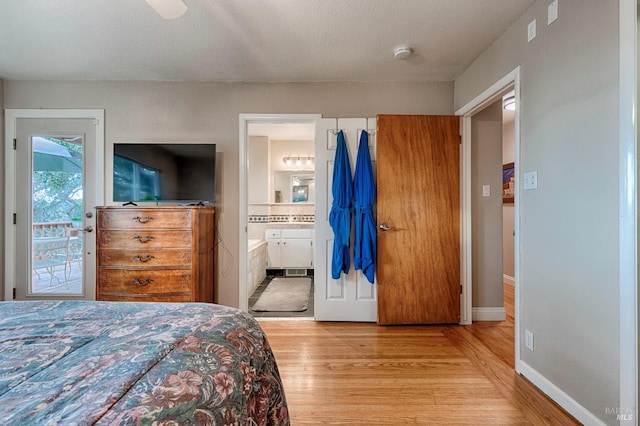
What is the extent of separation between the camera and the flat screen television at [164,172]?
2666 mm

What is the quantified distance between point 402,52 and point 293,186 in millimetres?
3210

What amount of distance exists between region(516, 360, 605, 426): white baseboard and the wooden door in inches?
33.4

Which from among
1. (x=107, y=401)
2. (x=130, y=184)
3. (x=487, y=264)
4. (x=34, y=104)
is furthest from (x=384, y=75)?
(x=34, y=104)

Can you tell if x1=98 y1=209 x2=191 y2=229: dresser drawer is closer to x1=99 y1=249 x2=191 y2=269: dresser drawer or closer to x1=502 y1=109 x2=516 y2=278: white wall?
x1=99 y1=249 x2=191 y2=269: dresser drawer

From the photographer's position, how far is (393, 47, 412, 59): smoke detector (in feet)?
7.50

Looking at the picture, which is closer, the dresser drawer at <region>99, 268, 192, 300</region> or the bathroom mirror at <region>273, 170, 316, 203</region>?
the dresser drawer at <region>99, 268, 192, 300</region>

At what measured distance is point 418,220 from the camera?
2.67 meters

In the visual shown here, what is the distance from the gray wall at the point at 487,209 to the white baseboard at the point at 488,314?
47mm

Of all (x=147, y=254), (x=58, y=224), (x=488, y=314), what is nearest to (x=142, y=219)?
(x=147, y=254)

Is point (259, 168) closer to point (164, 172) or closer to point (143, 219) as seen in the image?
point (164, 172)

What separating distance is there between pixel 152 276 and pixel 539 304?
Answer: 282 centimetres

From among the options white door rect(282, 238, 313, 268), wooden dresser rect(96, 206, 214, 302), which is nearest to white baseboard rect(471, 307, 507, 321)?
white door rect(282, 238, 313, 268)

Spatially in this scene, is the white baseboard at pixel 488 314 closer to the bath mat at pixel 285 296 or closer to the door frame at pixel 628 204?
the door frame at pixel 628 204

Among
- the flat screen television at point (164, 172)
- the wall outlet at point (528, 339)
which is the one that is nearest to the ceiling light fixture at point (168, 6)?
the flat screen television at point (164, 172)
